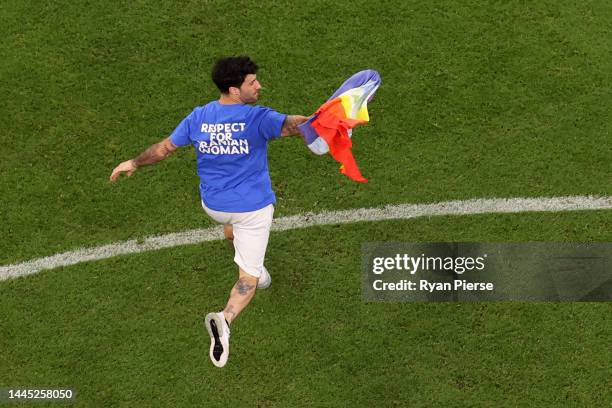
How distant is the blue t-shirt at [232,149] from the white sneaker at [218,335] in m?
0.92

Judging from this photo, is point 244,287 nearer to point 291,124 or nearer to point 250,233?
point 250,233

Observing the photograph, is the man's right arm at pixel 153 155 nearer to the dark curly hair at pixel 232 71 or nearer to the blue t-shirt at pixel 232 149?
the blue t-shirt at pixel 232 149

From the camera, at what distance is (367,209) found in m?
8.48

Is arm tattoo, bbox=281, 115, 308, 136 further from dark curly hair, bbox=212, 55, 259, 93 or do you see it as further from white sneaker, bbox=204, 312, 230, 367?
white sneaker, bbox=204, 312, 230, 367

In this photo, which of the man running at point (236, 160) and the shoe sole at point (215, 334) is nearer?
the man running at point (236, 160)

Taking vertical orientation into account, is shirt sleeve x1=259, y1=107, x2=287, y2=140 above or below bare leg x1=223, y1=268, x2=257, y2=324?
above

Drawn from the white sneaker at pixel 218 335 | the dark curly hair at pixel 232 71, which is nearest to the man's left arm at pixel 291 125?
the dark curly hair at pixel 232 71

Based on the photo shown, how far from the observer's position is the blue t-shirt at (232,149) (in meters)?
6.53

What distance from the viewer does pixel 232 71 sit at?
638 centimetres

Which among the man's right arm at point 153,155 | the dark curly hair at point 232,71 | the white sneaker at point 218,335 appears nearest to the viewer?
the dark curly hair at point 232,71

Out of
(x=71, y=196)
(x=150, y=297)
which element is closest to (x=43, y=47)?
(x=71, y=196)

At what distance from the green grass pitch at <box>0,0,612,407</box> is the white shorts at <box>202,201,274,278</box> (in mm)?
951

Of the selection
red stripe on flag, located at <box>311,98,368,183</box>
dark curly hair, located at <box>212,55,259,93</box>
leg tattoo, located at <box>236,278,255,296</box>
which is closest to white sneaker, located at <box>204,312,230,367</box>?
leg tattoo, located at <box>236,278,255,296</box>

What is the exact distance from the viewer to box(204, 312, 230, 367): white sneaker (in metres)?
6.72
